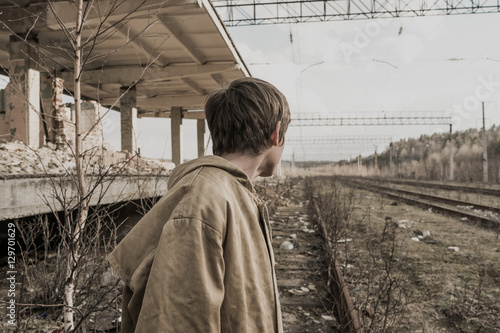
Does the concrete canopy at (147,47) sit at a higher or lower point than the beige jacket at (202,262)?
higher

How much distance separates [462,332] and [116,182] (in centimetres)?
482

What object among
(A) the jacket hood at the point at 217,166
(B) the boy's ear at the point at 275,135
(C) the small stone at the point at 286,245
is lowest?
(C) the small stone at the point at 286,245

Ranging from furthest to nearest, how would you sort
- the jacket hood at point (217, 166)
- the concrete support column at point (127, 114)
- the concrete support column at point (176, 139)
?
the concrete support column at point (176, 139)
the concrete support column at point (127, 114)
the jacket hood at point (217, 166)

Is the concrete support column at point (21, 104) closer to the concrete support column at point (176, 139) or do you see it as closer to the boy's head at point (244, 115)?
the boy's head at point (244, 115)

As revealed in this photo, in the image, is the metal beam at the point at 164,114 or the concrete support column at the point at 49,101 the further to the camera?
the metal beam at the point at 164,114

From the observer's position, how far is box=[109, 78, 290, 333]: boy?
108 cm

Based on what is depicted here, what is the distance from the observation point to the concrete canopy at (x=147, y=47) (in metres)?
8.12

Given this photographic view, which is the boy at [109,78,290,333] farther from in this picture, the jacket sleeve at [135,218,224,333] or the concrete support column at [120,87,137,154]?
the concrete support column at [120,87,137,154]

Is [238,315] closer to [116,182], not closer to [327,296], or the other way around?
[327,296]

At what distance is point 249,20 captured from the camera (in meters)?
15.7

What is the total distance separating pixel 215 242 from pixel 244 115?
51 cm

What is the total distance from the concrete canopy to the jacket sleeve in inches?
215

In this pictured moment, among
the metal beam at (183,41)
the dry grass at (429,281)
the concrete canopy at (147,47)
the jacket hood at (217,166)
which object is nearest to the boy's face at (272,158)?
→ the jacket hood at (217,166)

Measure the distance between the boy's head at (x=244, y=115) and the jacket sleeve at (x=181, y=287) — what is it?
45cm
